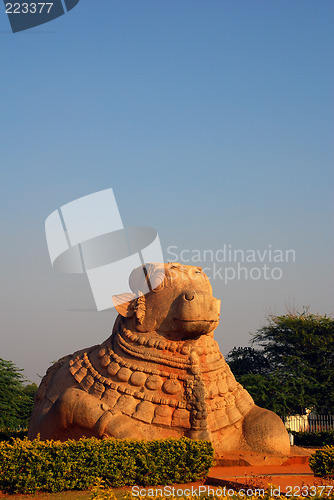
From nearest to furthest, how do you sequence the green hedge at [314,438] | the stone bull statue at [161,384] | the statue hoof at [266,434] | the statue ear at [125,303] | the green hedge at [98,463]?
1. the green hedge at [98,463]
2. the stone bull statue at [161,384]
3. the statue hoof at [266,434]
4. the statue ear at [125,303]
5. the green hedge at [314,438]

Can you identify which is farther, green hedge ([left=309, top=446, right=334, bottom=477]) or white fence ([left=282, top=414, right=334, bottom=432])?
white fence ([left=282, top=414, right=334, bottom=432])

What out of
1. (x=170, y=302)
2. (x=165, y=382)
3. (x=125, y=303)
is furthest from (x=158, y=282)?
(x=165, y=382)

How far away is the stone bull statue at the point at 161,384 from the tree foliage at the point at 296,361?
1060 centimetres

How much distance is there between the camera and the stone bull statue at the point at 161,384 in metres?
8.65

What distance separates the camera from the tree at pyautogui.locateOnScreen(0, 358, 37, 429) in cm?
1997

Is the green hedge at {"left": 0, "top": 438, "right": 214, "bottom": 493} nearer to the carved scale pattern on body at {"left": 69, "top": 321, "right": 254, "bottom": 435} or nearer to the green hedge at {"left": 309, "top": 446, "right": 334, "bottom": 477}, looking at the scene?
the carved scale pattern on body at {"left": 69, "top": 321, "right": 254, "bottom": 435}

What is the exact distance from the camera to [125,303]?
9719 millimetres

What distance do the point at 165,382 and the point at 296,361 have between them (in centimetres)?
1553

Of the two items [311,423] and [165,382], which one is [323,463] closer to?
[165,382]

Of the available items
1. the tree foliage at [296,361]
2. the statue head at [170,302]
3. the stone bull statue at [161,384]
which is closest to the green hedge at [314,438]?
the tree foliage at [296,361]

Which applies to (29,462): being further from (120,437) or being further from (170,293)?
(170,293)

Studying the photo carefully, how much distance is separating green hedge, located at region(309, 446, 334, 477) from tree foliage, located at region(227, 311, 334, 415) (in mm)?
11717

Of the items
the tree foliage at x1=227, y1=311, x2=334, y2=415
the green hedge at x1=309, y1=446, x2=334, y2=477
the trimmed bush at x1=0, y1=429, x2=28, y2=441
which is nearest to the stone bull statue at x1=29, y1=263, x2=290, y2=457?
the green hedge at x1=309, y1=446, x2=334, y2=477

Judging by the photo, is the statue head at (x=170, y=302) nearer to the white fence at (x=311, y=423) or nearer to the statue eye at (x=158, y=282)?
the statue eye at (x=158, y=282)
